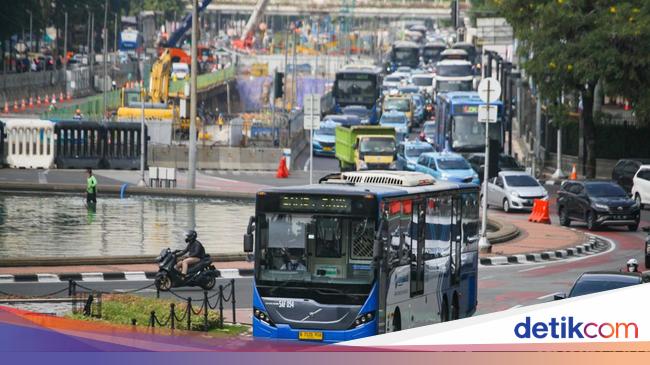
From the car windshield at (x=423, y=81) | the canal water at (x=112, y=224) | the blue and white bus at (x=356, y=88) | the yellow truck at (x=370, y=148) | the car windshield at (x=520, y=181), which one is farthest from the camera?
the car windshield at (x=423, y=81)

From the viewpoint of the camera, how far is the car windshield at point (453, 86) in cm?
10154

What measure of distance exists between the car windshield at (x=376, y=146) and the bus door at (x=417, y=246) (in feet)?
135

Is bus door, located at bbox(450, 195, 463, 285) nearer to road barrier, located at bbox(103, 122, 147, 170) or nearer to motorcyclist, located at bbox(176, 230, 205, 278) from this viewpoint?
motorcyclist, located at bbox(176, 230, 205, 278)

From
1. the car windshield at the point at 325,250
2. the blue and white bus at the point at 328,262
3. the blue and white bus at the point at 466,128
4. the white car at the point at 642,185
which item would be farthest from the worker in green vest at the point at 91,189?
the car windshield at the point at 325,250

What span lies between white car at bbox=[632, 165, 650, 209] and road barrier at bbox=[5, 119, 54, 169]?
22.5 m

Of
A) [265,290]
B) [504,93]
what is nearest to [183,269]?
[265,290]

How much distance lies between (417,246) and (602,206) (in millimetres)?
24079

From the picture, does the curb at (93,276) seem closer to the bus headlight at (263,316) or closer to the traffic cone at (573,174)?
the bus headlight at (263,316)

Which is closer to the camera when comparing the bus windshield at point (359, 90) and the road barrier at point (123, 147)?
the road barrier at point (123, 147)

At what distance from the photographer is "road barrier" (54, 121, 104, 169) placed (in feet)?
202

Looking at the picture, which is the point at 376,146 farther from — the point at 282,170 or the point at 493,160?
the point at 493,160

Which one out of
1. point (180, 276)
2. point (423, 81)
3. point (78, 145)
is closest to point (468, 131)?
point (78, 145)

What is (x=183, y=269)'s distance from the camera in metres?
29.1

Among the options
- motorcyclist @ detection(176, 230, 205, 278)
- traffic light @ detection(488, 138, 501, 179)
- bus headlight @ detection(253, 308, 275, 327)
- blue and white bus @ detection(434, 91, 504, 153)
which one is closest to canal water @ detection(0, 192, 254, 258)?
motorcyclist @ detection(176, 230, 205, 278)
